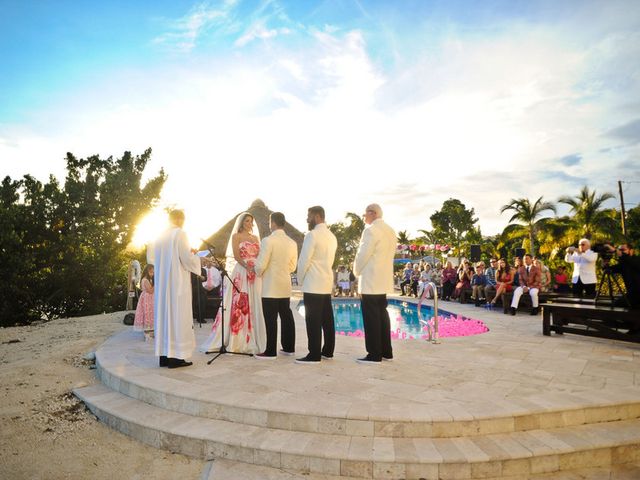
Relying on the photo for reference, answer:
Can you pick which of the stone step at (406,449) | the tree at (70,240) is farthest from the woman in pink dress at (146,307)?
the tree at (70,240)

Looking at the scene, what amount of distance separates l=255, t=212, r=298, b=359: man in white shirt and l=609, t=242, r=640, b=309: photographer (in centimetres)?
504

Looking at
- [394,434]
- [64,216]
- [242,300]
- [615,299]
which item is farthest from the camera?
[64,216]

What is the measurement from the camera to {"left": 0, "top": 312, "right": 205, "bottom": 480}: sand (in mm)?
3119

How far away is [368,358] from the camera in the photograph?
5180mm

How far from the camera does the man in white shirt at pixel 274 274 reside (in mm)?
5402

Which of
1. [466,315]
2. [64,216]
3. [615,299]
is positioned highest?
[64,216]

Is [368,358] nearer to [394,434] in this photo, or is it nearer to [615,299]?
[394,434]

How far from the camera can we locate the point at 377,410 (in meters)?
3.41

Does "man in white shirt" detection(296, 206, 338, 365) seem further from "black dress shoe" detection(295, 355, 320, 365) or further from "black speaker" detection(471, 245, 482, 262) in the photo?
"black speaker" detection(471, 245, 482, 262)

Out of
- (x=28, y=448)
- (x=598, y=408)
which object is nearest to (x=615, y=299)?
(x=598, y=408)

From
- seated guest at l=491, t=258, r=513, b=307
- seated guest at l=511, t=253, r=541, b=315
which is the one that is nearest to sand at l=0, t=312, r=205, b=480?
seated guest at l=511, t=253, r=541, b=315

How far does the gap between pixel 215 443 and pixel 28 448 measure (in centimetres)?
169

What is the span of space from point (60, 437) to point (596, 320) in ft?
26.5

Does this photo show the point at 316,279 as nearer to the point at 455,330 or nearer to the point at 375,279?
the point at 375,279
